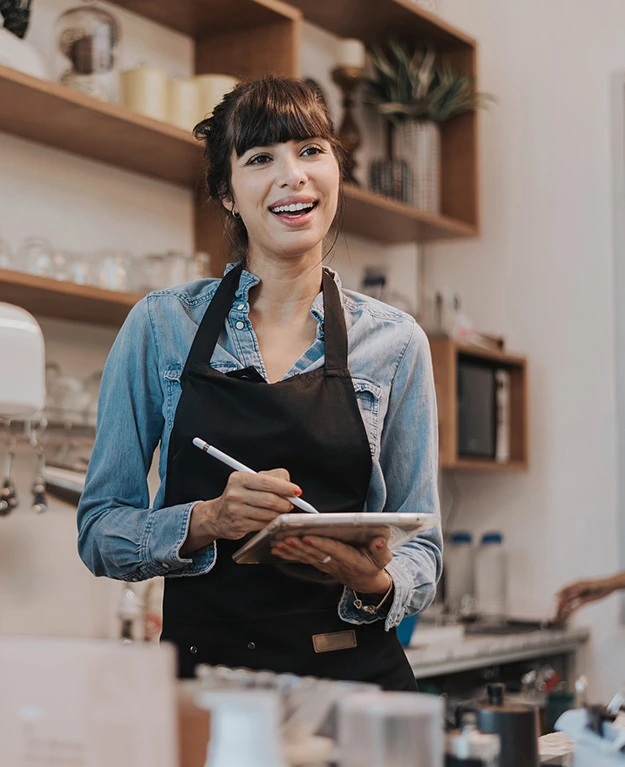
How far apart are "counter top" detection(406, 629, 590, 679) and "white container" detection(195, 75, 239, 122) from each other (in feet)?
4.93

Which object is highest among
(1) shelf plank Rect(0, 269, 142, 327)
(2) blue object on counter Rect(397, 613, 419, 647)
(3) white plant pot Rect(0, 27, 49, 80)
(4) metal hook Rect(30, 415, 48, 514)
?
(3) white plant pot Rect(0, 27, 49, 80)

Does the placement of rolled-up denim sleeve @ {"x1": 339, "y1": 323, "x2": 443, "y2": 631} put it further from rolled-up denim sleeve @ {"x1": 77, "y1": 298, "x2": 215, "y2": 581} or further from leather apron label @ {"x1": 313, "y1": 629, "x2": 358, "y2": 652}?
rolled-up denim sleeve @ {"x1": 77, "y1": 298, "x2": 215, "y2": 581}

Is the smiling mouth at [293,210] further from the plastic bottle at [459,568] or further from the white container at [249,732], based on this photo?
the plastic bottle at [459,568]

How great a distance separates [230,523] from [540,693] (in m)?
2.33

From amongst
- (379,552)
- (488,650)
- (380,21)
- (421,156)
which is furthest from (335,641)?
(380,21)

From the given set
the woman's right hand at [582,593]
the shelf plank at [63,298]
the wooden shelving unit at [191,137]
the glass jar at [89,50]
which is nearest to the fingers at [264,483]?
the wooden shelving unit at [191,137]

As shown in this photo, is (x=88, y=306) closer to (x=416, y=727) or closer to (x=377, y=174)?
(x=377, y=174)

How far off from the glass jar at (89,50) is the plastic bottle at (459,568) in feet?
6.49

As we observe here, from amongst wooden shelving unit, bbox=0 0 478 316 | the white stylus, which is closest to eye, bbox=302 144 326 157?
the white stylus

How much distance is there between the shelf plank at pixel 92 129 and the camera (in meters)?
2.39

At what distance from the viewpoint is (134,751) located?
2.24 feet

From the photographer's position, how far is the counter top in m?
2.90

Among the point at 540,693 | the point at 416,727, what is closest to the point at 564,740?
the point at 416,727

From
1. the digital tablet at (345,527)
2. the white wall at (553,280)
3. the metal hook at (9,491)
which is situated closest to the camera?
the digital tablet at (345,527)
